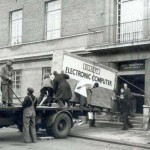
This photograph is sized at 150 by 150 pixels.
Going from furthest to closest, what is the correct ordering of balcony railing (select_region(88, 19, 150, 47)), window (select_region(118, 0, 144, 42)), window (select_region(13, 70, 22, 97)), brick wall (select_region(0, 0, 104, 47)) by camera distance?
window (select_region(13, 70, 22, 97)) < brick wall (select_region(0, 0, 104, 47)) < window (select_region(118, 0, 144, 42)) < balcony railing (select_region(88, 19, 150, 47))

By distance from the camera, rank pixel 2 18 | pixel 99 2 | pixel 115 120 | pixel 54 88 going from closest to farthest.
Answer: pixel 54 88
pixel 115 120
pixel 99 2
pixel 2 18

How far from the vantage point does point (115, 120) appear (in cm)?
1834

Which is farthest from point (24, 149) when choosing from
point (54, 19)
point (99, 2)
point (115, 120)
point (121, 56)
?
point (54, 19)

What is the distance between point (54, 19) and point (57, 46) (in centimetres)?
189

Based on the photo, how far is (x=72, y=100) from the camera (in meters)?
15.3

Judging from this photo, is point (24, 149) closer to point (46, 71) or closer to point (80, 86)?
point (80, 86)

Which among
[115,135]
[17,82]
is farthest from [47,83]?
[17,82]

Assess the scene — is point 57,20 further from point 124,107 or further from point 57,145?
point 57,145

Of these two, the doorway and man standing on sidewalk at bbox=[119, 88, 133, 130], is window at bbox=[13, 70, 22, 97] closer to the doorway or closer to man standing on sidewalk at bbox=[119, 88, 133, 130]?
the doorway

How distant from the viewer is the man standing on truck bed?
14.5m

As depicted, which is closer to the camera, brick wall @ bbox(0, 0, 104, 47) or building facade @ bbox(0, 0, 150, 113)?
building facade @ bbox(0, 0, 150, 113)

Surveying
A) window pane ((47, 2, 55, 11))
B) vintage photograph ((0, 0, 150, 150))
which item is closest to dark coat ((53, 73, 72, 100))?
vintage photograph ((0, 0, 150, 150))

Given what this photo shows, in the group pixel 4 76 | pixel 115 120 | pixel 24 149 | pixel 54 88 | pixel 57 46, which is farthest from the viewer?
pixel 57 46

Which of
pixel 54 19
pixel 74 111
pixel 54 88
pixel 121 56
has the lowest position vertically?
pixel 74 111
